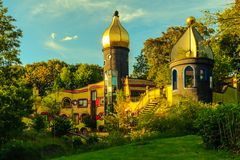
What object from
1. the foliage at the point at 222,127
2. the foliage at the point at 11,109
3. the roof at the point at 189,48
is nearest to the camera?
the foliage at the point at 222,127

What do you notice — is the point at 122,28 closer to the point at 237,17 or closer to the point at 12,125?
the point at 12,125

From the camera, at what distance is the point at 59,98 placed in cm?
5144

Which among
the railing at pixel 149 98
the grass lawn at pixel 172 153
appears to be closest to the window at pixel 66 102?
the railing at pixel 149 98

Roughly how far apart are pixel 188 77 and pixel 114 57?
1304 cm

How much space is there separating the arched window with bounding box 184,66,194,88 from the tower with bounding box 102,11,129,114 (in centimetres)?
1282

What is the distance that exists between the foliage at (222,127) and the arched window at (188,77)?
1741cm

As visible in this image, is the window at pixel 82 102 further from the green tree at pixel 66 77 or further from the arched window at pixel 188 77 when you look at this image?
the arched window at pixel 188 77

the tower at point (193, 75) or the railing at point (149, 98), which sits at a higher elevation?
the tower at point (193, 75)

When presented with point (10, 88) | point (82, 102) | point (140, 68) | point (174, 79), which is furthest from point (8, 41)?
point (140, 68)

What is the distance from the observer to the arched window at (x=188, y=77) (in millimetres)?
29281

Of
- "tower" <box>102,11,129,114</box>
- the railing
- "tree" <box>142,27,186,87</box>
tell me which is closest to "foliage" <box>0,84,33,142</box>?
the railing

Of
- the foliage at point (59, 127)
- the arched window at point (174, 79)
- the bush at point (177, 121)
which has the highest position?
the arched window at point (174, 79)

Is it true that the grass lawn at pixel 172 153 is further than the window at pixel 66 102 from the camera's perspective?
No

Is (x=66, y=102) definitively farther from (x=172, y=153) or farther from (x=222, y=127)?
(x=222, y=127)
